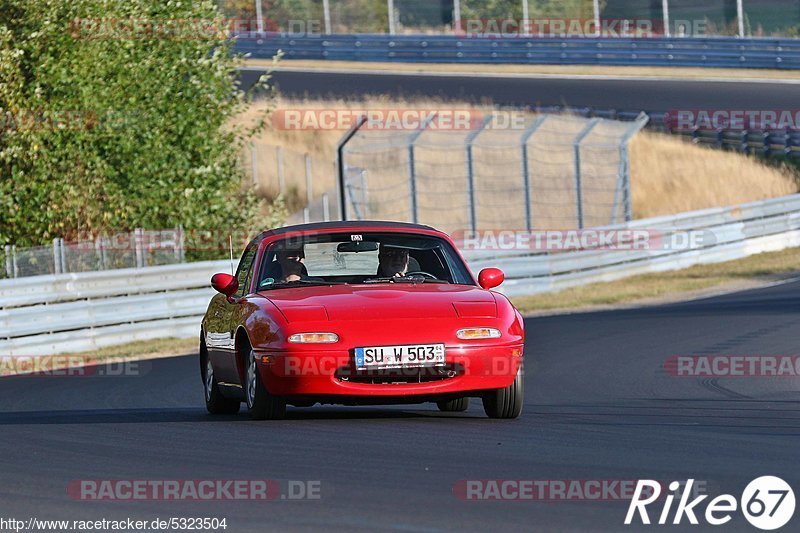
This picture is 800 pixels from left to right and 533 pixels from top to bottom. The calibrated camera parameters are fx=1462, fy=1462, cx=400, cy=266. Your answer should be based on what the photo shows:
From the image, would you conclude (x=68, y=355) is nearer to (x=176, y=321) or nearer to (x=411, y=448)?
(x=176, y=321)

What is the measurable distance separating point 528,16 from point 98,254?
80.1 ft

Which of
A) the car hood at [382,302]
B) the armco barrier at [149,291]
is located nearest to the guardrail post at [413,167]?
the armco barrier at [149,291]

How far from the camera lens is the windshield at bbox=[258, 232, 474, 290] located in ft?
32.6

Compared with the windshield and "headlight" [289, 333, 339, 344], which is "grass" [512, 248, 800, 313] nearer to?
the windshield

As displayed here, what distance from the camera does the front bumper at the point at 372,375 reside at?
28.7 feet

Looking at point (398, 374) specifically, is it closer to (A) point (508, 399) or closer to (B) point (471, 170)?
(A) point (508, 399)

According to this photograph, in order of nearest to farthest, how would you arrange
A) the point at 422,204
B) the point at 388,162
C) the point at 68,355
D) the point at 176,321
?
the point at 68,355 → the point at 176,321 → the point at 422,204 → the point at 388,162

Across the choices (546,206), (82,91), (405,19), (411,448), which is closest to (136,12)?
(82,91)

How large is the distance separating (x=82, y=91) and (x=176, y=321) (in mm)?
4283

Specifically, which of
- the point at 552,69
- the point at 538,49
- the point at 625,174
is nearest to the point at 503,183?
the point at 625,174

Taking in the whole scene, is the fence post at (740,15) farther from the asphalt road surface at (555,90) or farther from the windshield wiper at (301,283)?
the windshield wiper at (301,283)

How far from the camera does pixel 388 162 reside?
3369cm

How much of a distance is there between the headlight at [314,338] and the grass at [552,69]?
3229 cm

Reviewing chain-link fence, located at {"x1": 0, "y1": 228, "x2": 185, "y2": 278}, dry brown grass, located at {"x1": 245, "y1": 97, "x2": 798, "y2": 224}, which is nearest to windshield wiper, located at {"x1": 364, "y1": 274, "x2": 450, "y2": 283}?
chain-link fence, located at {"x1": 0, "y1": 228, "x2": 185, "y2": 278}
